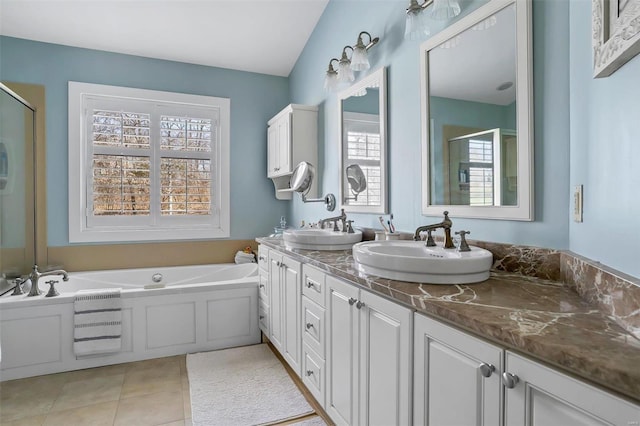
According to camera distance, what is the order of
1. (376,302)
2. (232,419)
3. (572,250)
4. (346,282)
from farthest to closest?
(232,419) → (346,282) → (376,302) → (572,250)

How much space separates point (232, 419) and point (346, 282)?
1072 millimetres

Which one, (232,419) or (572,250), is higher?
(572,250)

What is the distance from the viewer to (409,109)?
6.39ft

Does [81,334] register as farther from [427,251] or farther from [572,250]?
[572,250]

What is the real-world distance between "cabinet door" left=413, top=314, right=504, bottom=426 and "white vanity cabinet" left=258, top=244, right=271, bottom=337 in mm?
1681

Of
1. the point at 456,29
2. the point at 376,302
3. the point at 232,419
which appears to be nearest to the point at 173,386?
the point at 232,419

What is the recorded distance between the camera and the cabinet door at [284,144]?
3122 mm

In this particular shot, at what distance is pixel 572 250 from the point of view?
1.16 meters

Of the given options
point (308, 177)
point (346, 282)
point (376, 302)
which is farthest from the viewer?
point (308, 177)

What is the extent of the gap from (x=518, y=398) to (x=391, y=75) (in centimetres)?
183

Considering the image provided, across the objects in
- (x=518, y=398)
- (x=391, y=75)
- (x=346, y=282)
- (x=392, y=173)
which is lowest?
(x=518, y=398)

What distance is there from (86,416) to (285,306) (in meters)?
1.22

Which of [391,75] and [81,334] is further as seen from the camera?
[81,334]

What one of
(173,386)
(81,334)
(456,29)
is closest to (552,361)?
(456,29)
